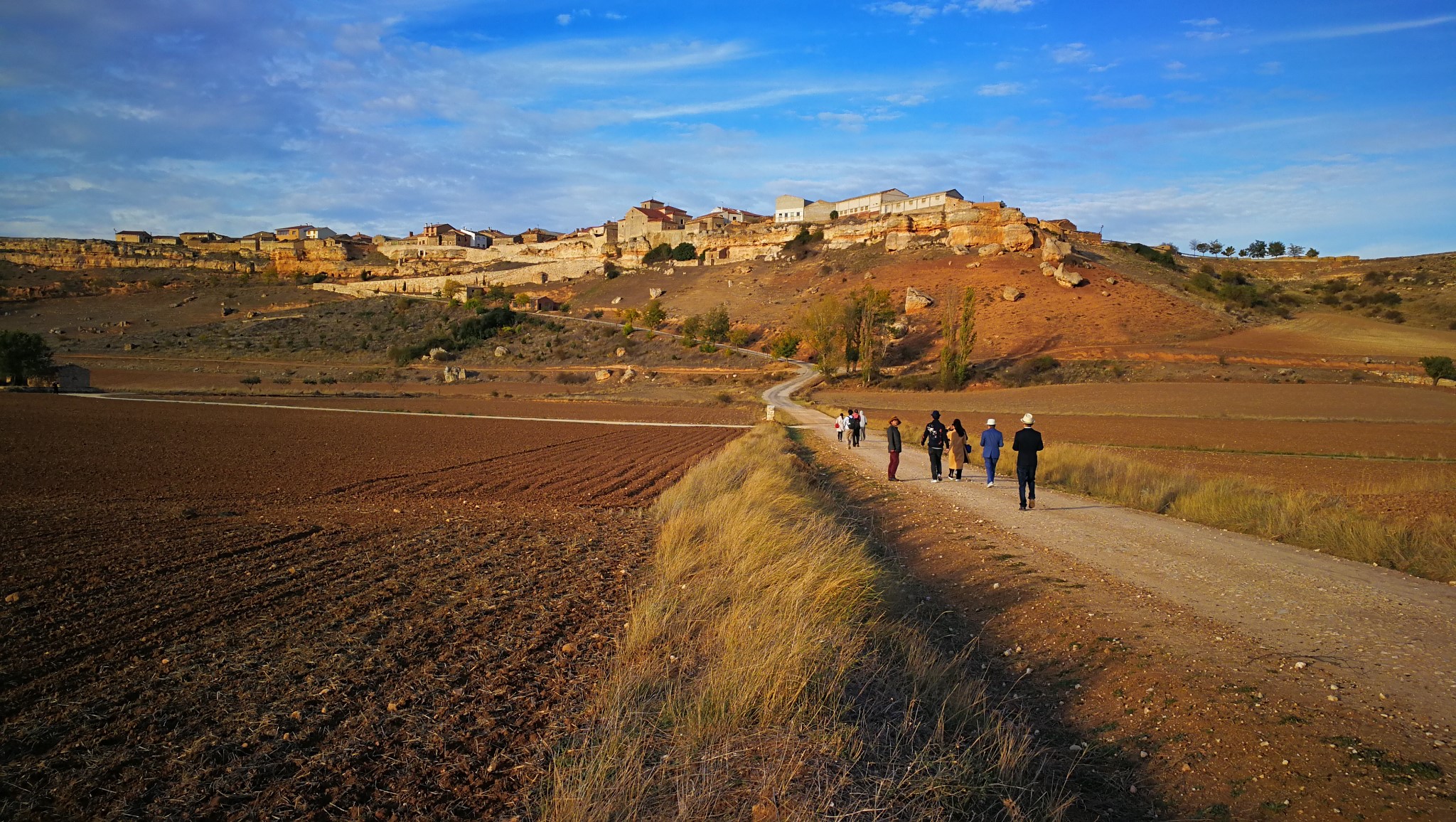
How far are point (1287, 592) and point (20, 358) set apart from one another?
249ft

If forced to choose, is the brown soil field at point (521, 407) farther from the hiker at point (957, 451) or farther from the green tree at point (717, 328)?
Answer: the green tree at point (717, 328)

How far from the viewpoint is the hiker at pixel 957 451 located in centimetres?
1802

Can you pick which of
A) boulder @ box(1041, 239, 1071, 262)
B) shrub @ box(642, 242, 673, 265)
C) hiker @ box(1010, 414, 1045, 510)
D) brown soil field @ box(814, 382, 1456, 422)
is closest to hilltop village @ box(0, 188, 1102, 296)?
shrub @ box(642, 242, 673, 265)

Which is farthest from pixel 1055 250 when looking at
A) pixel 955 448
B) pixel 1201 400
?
pixel 955 448

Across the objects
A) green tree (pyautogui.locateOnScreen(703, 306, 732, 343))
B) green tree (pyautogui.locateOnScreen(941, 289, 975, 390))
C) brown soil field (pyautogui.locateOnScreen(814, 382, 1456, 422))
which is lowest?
brown soil field (pyautogui.locateOnScreen(814, 382, 1456, 422))

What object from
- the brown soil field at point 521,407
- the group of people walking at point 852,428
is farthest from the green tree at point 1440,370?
the group of people walking at point 852,428

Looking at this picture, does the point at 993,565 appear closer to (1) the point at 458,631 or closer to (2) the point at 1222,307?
(1) the point at 458,631

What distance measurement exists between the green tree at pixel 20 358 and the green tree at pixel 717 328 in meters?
57.0

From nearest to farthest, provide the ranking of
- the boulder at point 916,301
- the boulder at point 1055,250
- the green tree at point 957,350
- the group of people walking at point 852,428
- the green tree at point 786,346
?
1. the group of people walking at point 852,428
2. the green tree at point 957,350
3. the green tree at point 786,346
4. the boulder at point 916,301
5. the boulder at point 1055,250

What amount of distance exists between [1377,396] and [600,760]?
183 feet

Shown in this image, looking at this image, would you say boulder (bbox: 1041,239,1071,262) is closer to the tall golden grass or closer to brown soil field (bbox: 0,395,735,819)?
the tall golden grass

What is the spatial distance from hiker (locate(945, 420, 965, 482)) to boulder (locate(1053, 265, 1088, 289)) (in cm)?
6766

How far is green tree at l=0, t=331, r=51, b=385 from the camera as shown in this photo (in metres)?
53.9

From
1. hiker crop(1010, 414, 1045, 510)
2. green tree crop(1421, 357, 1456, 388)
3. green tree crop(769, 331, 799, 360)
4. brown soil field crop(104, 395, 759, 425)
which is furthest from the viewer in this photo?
green tree crop(769, 331, 799, 360)
